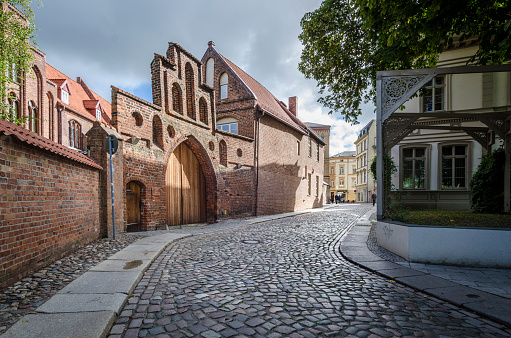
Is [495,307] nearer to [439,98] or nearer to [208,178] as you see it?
[208,178]

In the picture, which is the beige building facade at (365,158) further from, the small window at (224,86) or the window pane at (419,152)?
the small window at (224,86)

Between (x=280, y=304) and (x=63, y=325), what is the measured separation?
223cm

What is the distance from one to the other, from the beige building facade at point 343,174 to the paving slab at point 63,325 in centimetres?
6702

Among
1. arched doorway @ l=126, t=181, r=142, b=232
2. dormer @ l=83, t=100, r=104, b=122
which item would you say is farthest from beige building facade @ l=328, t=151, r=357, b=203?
arched doorway @ l=126, t=181, r=142, b=232

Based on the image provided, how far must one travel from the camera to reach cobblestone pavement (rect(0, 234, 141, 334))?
3.05 m

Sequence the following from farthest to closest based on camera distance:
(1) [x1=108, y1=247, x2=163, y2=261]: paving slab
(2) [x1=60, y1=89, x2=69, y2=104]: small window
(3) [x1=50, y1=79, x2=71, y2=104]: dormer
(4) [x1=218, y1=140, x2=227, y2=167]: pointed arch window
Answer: (2) [x1=60, y1=89, x2=69, y2=104]: small window
(3) [x1=50, y1=79, x2=71, y2=104]: dormer
(4) [x1=218, y1=140, x2=227, y2=167]: pointed arch window
(1) [x1=108, y1=247, x2=163, y2=261]: paving slab

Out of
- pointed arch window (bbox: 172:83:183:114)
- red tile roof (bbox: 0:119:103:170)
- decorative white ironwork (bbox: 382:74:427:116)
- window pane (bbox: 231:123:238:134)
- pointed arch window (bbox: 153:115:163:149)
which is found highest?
pointed arch window (bbox: 172:83:183:114)

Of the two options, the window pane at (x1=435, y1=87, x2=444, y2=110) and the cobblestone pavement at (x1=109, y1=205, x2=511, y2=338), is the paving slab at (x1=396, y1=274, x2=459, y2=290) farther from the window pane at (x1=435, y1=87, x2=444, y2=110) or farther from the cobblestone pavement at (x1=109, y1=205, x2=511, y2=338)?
the window pane at (x1=435, y1=87, x2=444, y2=110)

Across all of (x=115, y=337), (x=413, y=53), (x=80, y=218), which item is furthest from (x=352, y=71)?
(x=115, y=337)

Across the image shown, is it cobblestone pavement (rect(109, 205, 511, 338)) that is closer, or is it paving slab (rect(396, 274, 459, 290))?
cobblestone pavement (rect(109, 205, 511, 338))

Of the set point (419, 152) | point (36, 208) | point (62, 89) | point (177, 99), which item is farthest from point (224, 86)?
point (62, 89)

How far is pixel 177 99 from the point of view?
468 inches

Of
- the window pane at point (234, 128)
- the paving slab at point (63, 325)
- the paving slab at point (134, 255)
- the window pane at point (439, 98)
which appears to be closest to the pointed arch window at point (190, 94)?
the window pane at point (234, 128)

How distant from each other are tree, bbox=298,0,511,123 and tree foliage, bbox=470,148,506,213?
135 inches
